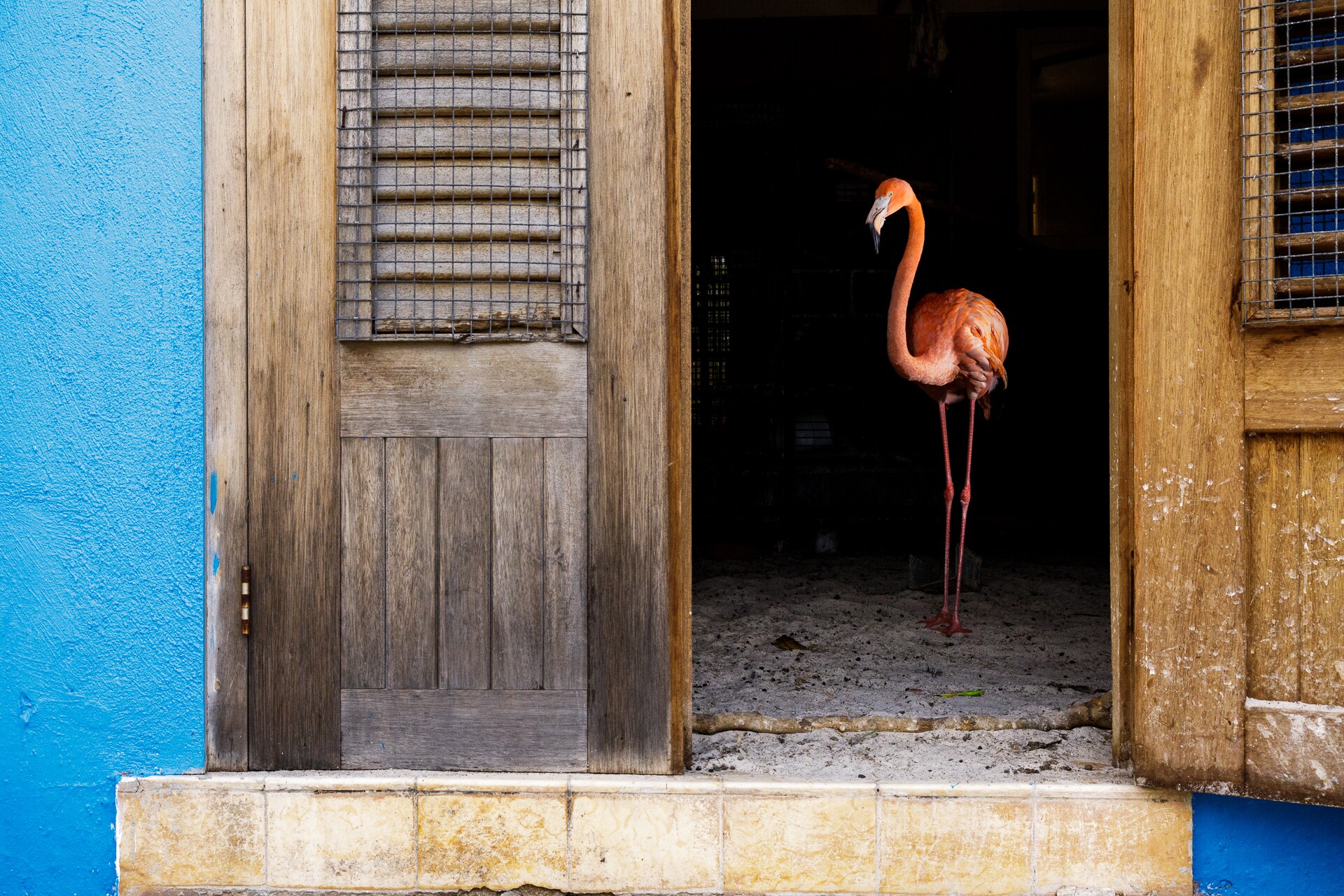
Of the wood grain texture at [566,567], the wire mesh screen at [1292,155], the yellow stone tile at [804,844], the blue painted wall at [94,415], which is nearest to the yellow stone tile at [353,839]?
the blue painted wall at [94,415]

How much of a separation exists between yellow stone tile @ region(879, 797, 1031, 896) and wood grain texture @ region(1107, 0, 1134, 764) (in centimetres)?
42

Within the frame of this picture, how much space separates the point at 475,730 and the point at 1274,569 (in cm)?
221

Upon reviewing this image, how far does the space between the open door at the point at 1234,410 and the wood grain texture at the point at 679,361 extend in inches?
48.4

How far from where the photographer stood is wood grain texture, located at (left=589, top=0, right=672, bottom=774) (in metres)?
2.94

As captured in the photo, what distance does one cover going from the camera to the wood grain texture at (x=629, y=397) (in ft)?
9.65

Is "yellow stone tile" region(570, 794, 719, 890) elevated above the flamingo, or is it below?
below

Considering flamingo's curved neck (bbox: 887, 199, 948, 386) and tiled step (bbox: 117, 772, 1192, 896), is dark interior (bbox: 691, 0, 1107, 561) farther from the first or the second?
tiled step (bbox: 117, 772, 1192, 896)

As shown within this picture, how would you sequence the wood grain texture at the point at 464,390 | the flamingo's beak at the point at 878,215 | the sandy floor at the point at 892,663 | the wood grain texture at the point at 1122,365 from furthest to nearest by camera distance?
the flamingo's beak at the point at 878,215, the sandy floor at the point at 892,663, the wood grain texture at the point at 464,390, the wood grain texture at the point at 1122,365

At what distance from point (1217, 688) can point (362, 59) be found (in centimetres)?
291

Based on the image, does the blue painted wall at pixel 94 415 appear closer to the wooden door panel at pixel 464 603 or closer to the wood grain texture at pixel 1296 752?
the wooden door panel at pixel 464 603

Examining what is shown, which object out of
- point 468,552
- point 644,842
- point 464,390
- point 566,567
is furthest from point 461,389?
point 644,842

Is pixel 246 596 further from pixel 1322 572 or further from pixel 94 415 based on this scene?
pixel 1322 572

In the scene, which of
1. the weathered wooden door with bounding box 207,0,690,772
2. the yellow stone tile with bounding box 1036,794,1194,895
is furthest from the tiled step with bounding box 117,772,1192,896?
the weathered wooden door with bounding box 207,0,690,772

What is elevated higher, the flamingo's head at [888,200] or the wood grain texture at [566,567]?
the flamingo's head at [888,200]
